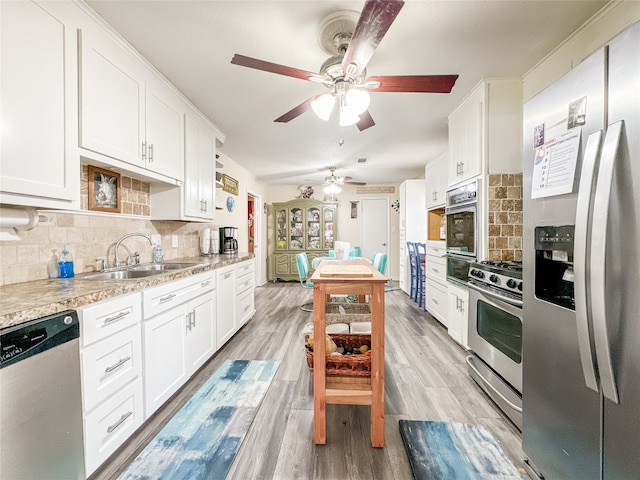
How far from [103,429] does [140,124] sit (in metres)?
1.86

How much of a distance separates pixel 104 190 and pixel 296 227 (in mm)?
4445

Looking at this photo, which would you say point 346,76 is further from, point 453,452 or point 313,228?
point 313,228

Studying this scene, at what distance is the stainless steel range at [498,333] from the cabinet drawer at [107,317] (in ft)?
7.16

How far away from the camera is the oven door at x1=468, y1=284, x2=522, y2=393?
5.09ft

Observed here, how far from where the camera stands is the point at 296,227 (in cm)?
627

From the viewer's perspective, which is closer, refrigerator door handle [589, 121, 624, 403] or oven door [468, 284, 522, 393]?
refrigerator door handle [589, 121, 624, 403]

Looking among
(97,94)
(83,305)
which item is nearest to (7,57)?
(97,94)

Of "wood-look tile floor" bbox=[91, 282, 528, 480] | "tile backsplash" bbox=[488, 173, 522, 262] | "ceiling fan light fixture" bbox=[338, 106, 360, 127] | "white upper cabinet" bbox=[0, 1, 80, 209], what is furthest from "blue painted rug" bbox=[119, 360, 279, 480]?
"tile backsplash" bbox=[488, 173, 522, 262]

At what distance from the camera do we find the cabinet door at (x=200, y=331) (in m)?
2.00

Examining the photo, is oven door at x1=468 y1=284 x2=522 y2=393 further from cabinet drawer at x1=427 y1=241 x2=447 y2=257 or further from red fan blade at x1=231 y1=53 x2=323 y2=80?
red fan blade at x1=231 y1=53 x2=323 y2=80

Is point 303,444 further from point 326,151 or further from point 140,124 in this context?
point 326,151

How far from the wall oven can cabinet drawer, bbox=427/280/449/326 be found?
0.41 meters

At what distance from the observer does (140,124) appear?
1.88m

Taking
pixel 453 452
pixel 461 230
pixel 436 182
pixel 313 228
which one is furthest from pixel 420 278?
pixel 453 452
